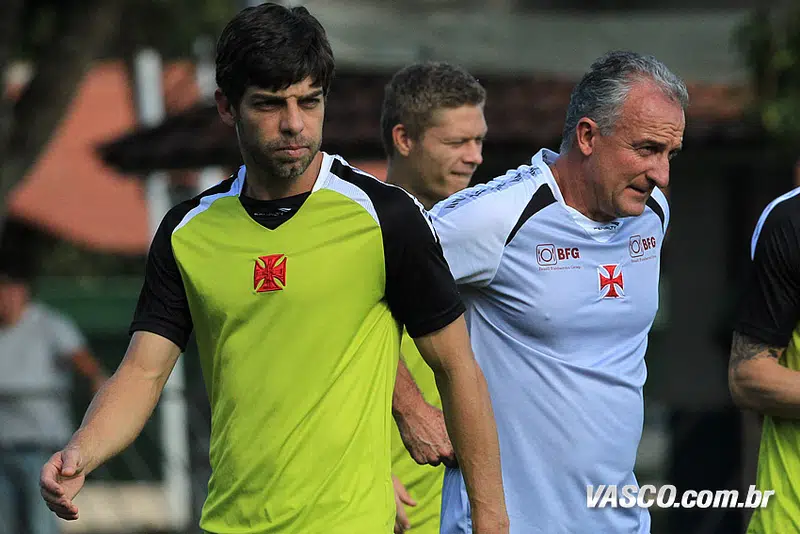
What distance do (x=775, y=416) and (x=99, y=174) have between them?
50.2 feet

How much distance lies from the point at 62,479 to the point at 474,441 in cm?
105

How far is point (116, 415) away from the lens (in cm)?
388

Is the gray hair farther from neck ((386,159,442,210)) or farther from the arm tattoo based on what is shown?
neck ((386,159,442,210))

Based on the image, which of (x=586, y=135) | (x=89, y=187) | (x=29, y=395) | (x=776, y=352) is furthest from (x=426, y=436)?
(x=89, y=187)

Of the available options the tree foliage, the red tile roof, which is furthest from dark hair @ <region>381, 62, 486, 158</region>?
the red tile roof

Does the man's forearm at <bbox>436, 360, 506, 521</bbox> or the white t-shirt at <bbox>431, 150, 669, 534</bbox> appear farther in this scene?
the white t-shirt at <bbox>431, 150, 669, 534</bbox>

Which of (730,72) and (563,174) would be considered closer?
(563,174)

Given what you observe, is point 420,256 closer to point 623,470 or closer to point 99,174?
point 623,470

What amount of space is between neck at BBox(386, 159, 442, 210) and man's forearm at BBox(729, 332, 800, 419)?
4.30 feet

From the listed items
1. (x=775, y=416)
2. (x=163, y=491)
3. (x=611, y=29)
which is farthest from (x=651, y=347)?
(x=775, y=416)

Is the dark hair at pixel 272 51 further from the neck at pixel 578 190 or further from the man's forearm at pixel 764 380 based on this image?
the man's forearm at pixel 764 380

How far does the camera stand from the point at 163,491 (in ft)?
37.9

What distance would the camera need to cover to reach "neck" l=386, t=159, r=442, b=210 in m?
5.34

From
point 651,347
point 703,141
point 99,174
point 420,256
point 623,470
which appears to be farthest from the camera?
point 99,174
